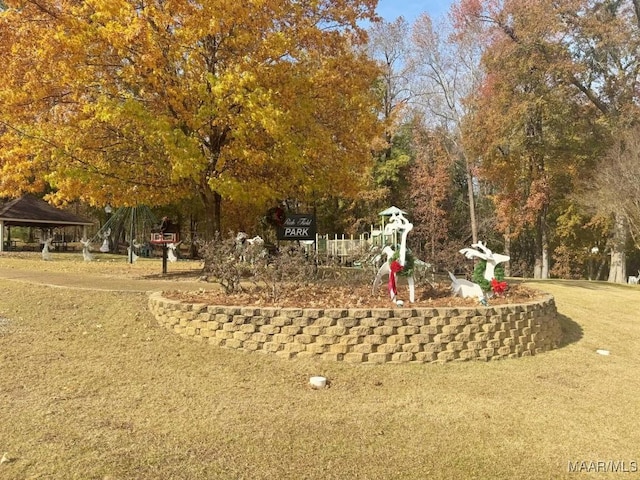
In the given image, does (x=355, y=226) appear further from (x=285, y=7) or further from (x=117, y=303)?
(x=117, y=303)

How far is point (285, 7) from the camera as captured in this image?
38.1ft

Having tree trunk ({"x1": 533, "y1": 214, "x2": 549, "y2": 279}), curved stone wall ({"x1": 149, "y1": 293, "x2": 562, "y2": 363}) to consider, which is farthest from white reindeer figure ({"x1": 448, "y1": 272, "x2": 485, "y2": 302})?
tree trunk ({"x1": 533, "y1": 214, "x2": 549, "y2": 279})

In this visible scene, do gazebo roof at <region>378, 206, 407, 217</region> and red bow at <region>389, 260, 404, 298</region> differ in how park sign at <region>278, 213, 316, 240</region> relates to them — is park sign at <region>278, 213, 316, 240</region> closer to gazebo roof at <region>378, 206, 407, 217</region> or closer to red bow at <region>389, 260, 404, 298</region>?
gazebo roof at <region>378, 206, 407, 217</region>

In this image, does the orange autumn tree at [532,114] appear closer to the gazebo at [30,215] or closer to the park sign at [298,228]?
the park sign at [298,228]

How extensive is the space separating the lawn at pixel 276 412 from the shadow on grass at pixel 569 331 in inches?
27.8

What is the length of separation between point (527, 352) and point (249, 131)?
658cm

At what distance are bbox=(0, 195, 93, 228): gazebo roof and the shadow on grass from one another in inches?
927

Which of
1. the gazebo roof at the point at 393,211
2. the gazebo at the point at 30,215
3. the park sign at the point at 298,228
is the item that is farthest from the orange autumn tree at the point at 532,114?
the gazebo at the point at 30,215

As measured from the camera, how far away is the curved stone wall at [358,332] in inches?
259

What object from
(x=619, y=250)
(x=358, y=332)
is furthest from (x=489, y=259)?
(x=619, y=250)

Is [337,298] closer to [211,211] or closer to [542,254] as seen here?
[211,211]

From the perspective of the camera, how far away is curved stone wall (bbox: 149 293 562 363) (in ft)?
21.6

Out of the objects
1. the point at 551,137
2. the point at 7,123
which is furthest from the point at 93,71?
the point at 551,137

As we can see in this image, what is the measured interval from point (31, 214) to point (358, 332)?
24.3 metres
